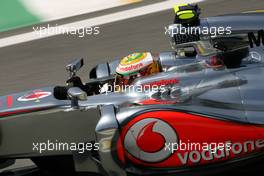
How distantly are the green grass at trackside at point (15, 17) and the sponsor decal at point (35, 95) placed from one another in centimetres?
638

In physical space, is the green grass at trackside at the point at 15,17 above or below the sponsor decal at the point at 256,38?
above

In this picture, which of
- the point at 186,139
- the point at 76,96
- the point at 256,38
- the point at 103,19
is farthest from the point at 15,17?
the point at 186,139

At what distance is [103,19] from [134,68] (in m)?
6.00

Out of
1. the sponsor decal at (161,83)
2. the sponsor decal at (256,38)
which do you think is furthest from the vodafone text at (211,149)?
the sponsor decal at (256,38)

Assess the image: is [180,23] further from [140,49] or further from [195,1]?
[195,1]

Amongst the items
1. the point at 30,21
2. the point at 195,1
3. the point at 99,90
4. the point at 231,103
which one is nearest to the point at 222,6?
the point at 195,1

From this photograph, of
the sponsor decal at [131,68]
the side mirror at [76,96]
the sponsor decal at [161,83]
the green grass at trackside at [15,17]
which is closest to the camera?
the side mirror at [76,96]

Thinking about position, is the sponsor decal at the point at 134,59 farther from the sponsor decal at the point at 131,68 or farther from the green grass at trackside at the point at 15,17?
the green grass at trackside at the point at 15,17

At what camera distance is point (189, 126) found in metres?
4.54

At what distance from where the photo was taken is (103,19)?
439 inches

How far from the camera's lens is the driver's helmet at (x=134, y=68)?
531cm

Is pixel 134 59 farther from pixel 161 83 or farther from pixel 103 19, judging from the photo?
pixel 103 19

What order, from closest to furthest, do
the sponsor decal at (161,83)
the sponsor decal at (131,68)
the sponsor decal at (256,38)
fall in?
1. the sponsor decal at (161,83)
2. the sponsor decal at (131,68)
3. the sponsor decal at (256,38)

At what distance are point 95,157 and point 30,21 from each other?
7346 mm
